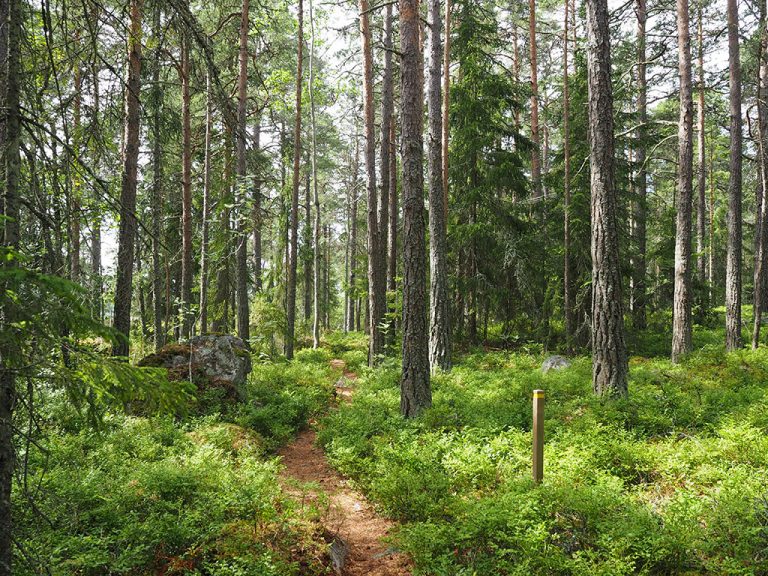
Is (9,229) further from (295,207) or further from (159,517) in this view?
(295,207)

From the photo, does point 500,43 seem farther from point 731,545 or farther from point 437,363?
point 731,545

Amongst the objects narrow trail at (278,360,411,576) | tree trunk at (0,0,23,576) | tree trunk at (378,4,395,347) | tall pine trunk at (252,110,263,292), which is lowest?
narrow trail at (278,360,411,576)

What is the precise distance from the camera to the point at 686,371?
1045 cm

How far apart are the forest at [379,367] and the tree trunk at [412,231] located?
0.15ft

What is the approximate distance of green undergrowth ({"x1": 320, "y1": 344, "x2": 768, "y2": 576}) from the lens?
13.5 feet

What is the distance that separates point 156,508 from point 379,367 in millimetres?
8760

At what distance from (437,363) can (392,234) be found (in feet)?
19.4

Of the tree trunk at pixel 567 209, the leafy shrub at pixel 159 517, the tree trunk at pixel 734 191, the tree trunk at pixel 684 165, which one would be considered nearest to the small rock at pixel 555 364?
the tree trunk at pixel 567 209

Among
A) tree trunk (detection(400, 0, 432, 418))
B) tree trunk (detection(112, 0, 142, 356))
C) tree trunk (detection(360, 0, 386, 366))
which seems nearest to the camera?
tree trunk (detection(400, 0, 432, 418))

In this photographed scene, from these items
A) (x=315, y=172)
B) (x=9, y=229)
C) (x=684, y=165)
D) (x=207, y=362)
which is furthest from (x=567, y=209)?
(x=9, y=229)

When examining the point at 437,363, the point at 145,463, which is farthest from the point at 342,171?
the point at 145,463

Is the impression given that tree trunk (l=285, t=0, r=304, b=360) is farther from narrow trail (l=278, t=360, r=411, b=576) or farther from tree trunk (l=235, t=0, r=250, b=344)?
narrow trail (l=278, t=360, r=411, b=576)

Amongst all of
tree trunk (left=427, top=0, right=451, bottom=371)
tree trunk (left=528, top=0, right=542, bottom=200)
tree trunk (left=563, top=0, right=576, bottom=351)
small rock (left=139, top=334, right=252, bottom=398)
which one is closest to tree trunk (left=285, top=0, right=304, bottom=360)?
small rock (left=139, top=334, right=252, bottom=398)

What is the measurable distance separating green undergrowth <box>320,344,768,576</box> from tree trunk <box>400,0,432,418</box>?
2.09 ft
